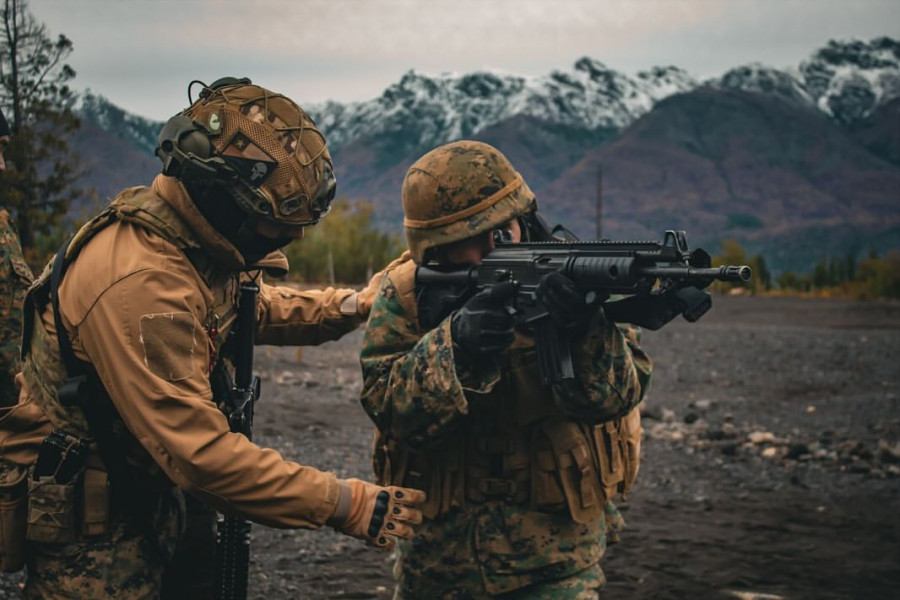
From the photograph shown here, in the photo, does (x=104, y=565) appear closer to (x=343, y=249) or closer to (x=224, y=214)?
(x=224, y=214)

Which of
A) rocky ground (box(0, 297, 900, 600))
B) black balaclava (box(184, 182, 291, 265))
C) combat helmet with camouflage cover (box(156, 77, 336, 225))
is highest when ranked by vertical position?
combat helmet with camouflage cover (box(156, 77, 336, 225))

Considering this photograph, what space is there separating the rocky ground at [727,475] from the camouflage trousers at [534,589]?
245cm

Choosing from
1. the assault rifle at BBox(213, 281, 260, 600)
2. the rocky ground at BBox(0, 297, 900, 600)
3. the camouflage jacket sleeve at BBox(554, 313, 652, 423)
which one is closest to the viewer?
the camouflage jacket sleeve at BBox(554, 313, 652, 423)

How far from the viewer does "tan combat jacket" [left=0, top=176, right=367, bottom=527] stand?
98.6 inches

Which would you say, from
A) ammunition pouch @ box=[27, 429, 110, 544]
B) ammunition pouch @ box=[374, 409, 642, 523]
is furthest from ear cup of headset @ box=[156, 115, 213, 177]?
ammunition pouch @ box=[374, 409, 642, 523]

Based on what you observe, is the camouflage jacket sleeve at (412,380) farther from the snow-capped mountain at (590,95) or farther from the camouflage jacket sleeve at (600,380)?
the snow-capped mountain at (590,95)

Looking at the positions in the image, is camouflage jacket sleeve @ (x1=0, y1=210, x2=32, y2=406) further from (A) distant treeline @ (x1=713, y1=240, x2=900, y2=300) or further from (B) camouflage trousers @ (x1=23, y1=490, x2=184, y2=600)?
(A) distant treeline @ (x1=713, y1=240, x2=900, y2=300)

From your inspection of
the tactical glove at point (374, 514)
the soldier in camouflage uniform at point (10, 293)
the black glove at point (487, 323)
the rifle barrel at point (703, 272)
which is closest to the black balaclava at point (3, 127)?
the soldier in camouflage uniform at point (10, 293)

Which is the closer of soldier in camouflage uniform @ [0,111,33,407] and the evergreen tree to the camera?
soldier in camouflage uniform @ [0,111,33,407]

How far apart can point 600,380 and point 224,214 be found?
1.26 meters

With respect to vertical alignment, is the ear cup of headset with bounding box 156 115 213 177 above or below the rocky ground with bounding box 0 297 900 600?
above

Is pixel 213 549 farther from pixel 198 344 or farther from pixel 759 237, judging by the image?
pixel 759 237

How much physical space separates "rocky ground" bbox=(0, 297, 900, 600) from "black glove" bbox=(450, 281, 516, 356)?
10.0ft

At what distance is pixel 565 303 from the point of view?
2.84m
